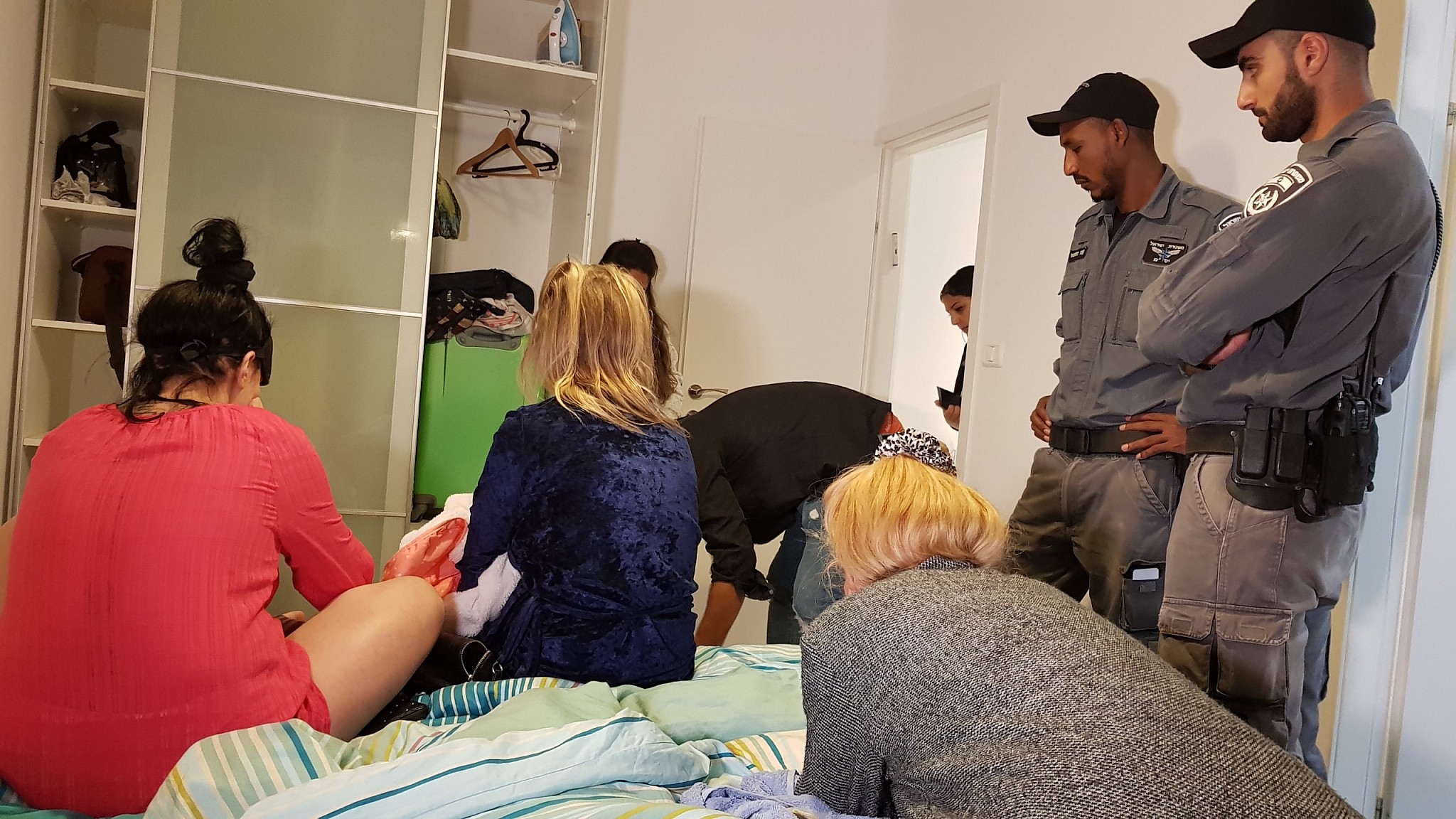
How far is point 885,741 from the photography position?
1.11 metres

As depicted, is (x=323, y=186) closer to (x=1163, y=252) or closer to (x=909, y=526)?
(x=1163, y=252)

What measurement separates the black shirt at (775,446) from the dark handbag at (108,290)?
6.27 feet

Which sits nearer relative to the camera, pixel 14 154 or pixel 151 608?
pixel 151 608

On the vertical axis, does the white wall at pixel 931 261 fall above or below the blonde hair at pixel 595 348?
above

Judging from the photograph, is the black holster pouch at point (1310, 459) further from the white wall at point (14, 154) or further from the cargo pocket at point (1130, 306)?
the white wall at point (14, 154)

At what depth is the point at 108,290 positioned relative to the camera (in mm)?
3186

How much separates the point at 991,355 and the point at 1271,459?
1689 millimetres

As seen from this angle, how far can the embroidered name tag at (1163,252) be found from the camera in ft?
6.75

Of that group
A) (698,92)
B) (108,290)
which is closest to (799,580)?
(698,92)

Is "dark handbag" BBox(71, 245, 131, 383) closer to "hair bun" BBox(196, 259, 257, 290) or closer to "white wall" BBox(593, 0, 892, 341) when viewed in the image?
"hair bun" BBox(196, 259, 257, 290)

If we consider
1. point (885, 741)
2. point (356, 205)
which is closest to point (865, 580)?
point (885, 741)

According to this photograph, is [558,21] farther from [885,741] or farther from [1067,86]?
[885,741]

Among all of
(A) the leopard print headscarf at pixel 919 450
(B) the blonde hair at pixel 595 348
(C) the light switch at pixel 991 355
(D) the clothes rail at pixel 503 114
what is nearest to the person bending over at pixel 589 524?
(B) the blonde hair at pixel 595 348

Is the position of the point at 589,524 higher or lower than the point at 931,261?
lower
